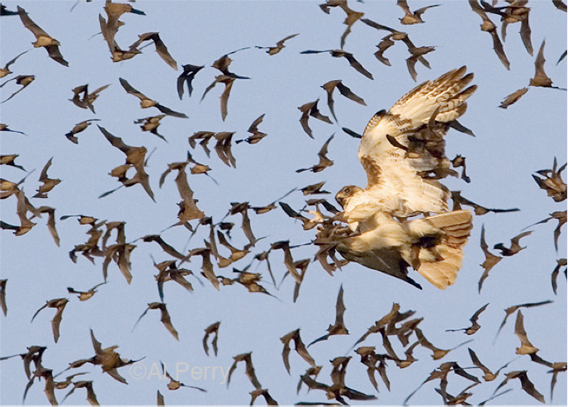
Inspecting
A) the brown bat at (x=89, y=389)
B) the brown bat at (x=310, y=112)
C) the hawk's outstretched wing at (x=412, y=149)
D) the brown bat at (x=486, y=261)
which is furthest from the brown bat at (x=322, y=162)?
the brown bat at (x=89, y=389)

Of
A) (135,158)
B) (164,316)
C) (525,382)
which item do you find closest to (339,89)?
(135,158)

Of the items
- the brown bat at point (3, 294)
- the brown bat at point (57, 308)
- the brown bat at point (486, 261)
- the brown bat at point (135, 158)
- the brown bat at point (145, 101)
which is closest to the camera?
the brown bat at point (135, 158)

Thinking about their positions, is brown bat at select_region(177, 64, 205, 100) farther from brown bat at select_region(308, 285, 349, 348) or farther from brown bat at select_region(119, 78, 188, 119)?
brown bat at select_region(308, 285, 349, 348)

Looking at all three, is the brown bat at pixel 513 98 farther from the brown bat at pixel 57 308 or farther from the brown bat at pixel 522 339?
the brown bat at pixel 57 308

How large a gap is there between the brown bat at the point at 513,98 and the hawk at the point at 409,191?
83cm

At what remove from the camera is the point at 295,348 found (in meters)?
20.4

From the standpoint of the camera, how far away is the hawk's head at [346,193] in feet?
64.2

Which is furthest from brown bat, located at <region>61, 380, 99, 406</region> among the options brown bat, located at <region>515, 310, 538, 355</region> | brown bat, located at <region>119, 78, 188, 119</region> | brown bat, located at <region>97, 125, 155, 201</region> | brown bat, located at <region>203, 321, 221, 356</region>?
brown bat, located at <region>515, 310, 538, 355</region>

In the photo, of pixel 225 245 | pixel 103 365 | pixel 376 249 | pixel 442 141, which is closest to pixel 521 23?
pixel 442 141

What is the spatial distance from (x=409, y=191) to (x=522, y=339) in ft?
9.92

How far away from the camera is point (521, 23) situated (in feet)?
66.3

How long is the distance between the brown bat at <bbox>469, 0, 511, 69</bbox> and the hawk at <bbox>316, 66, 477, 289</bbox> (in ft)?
3.33

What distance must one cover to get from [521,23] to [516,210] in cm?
273

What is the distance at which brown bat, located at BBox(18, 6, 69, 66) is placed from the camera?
20.1 m
